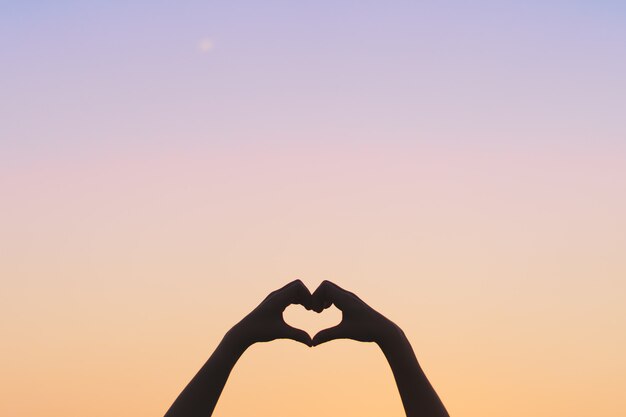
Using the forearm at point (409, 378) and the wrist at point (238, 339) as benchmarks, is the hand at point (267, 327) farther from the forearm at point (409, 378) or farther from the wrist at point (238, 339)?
the forearm at point (409, 378)

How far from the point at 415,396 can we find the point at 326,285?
6.70 feet

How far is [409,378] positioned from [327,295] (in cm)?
169

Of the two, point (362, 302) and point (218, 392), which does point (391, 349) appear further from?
point (218, 392)

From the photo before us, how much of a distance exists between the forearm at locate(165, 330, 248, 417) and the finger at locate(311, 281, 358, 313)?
126 centimetres

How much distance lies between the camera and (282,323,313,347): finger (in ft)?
41.4

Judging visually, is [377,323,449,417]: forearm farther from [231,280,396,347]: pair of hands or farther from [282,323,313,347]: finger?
[282,323,313,347]: finger

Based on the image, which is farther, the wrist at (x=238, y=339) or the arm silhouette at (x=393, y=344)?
the wrist at (x=238, y=339)

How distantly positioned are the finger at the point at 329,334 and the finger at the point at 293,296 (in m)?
0.64

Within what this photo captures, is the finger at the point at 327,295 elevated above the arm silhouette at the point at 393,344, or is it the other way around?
the finger at the point at 327,295

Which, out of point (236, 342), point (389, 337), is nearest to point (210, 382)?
point (236, 342)

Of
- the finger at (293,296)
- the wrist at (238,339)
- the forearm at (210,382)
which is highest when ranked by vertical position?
the finger at (293,296)

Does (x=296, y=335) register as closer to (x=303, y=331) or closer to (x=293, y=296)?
(x=303, y=331)

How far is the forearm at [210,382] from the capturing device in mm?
12102

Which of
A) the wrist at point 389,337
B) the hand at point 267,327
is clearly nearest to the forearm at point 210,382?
the hand at point 267,327
